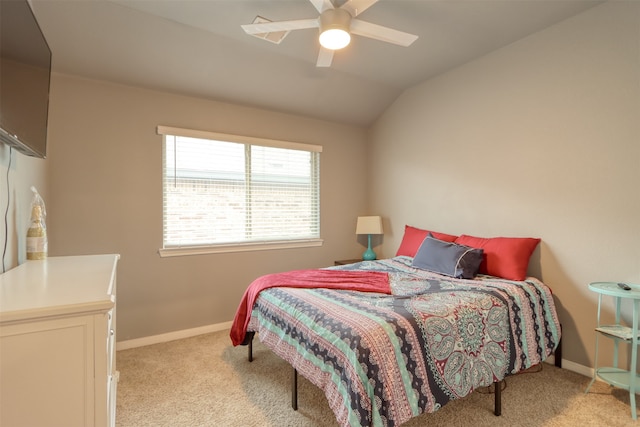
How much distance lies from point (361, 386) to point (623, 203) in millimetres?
2319

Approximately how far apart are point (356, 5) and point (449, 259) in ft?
6.77

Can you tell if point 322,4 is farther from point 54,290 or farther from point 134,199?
point 134,199

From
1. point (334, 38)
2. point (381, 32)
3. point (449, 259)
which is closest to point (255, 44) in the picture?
point (334, 38)

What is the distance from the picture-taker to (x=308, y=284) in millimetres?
2391

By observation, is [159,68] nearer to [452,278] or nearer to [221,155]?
[221,155]

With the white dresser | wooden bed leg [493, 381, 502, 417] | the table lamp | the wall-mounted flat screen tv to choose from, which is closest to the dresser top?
the white dresser

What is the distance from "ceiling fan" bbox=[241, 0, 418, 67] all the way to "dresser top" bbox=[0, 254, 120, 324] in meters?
1.68

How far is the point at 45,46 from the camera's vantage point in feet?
5.64

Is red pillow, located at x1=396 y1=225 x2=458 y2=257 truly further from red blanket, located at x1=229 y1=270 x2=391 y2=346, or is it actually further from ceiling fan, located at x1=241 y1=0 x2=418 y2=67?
ceiling fan, located at x1=241 y1=0 x2=418 y2=67

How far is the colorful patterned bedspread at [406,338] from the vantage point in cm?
149

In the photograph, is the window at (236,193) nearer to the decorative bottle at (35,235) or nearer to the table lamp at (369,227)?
the table lamp at (369,227)

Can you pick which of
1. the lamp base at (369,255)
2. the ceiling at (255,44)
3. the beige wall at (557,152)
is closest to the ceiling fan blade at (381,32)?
the ceiling at (255,44)

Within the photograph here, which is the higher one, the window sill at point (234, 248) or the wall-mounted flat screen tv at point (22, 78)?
the wall-mounted flat screen tv at point (22, 78)

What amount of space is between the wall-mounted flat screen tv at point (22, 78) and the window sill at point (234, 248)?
1.56 metres
